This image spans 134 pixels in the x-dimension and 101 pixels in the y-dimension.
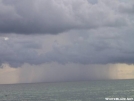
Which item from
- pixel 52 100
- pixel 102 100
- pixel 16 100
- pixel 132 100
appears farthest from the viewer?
pixel 16 100

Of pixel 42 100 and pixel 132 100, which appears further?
pixel 42 100

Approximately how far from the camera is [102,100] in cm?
13550

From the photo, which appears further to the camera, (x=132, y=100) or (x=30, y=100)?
(x=30, y=100)

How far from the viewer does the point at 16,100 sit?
167 meters

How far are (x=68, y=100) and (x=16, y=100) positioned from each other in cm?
3832

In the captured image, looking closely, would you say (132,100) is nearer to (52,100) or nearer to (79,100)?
(79,100)

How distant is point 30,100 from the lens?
159m

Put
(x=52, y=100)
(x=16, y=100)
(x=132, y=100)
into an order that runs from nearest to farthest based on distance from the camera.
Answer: (x=132, y=100)
(x=52, y=100)
(x=16, y=100)

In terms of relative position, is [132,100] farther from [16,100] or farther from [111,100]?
[16,100]

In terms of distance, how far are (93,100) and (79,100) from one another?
23.8 feet

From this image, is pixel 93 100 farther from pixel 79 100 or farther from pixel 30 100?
pixel 30 100

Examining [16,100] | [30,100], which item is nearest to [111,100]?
[30,100]

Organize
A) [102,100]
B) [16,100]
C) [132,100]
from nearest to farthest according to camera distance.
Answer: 1. [132,100]
2. [102,100]
3. [16,100]

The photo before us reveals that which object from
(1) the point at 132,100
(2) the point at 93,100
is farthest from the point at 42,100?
(1) the point at 132,100
